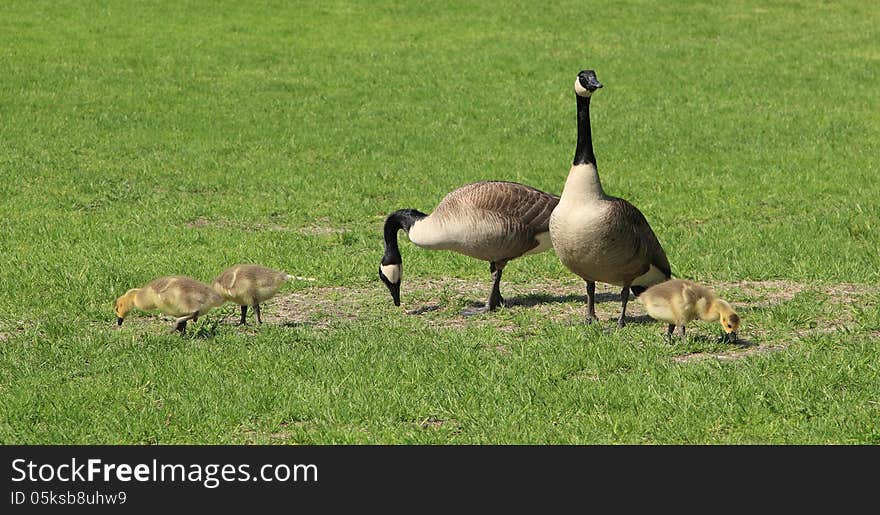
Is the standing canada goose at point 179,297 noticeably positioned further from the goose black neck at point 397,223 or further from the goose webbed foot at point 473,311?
the goose webbed foot at point 473,311

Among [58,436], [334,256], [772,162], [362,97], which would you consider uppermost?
[362,97]

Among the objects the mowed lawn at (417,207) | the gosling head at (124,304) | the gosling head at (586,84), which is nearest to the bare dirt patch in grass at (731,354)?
the mowed lawn at (417,207)

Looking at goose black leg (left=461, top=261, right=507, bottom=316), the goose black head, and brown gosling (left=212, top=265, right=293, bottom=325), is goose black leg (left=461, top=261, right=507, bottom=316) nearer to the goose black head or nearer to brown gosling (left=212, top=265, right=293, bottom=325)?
the goose black head

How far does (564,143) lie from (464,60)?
8.03 meters

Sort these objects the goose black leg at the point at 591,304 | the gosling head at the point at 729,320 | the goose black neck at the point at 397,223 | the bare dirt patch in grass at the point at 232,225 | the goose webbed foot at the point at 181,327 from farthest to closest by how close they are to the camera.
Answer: the bare dirt patch in grass at the point at 232,225
the goose black neck at the point at 397,223
the goose black leg at the point at 591,304
the goose webbed foot at the point at 181,327
the gosling head at the point at 729,320

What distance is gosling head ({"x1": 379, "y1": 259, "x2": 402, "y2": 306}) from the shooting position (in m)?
11.9

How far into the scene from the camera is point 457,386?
8.83 metres

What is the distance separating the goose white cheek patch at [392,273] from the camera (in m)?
11.9

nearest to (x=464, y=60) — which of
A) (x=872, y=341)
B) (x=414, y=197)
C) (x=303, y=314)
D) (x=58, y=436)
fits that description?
(x=414, y=197)

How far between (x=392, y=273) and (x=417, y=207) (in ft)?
21.7

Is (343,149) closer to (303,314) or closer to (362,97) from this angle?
(362,97)

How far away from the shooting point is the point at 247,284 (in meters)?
10.4

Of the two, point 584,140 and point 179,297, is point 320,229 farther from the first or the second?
point 179,297

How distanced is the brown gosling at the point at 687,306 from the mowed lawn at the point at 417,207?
285 mm
